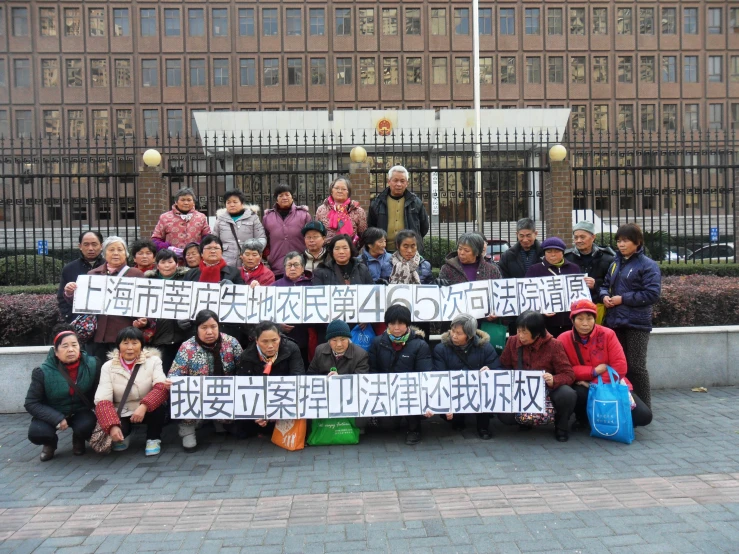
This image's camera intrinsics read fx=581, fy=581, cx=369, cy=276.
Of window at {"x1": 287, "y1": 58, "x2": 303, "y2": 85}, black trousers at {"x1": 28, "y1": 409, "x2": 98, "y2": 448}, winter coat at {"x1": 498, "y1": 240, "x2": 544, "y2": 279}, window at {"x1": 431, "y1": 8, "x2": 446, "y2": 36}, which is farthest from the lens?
window at {"x1": 431, "y1": 8, "x2": 446, "y2": 36}

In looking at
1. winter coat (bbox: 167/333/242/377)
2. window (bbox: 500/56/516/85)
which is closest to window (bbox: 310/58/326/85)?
window (bbox: 500/56/516/85)

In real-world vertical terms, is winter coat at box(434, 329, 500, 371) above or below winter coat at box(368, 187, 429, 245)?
below

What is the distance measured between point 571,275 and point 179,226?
445 cm

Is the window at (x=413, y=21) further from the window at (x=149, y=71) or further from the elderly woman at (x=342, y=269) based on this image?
the elderly woman at (x=342, y=269)

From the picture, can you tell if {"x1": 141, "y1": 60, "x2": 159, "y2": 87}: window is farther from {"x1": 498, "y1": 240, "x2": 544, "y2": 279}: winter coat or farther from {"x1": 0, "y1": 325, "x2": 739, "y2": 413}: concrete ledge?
{"x1": 0, "y1": 325, "x2": 739, "y2": 413}: concrete ledge

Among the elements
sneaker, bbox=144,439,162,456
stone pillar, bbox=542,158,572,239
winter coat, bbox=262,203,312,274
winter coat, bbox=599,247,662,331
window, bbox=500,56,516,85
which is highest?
window, bbox=500,56,516,85

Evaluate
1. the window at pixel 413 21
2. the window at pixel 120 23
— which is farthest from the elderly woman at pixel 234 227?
the window at pixel 120 23

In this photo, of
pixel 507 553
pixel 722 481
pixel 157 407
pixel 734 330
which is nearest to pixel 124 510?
pixel 157 407

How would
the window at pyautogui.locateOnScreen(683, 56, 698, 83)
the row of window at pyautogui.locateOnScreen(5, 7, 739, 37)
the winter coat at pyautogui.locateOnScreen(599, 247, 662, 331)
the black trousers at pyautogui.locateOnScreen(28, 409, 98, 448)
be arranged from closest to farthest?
the black trousers at pyautogui.locateOnScreen(28, 409, 98, 448) → the winter coat at pyautogui.locateOnScreen(599, 247, 662, 331) → the row of window at pyautogui.locateOnScreen(5, 7, 739, 37) → the window at pyautogui.locateOnScreen(683, 56, 698, 83)

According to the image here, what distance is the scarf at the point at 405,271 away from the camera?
20.2ft

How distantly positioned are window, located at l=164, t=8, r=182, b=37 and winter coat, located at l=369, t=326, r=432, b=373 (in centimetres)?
4582

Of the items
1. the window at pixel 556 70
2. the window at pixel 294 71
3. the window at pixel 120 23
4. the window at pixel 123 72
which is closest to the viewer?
the window at pixel 120 23

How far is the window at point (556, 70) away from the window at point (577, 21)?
8.03 ft

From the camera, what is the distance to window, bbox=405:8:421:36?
4497 centimetres
